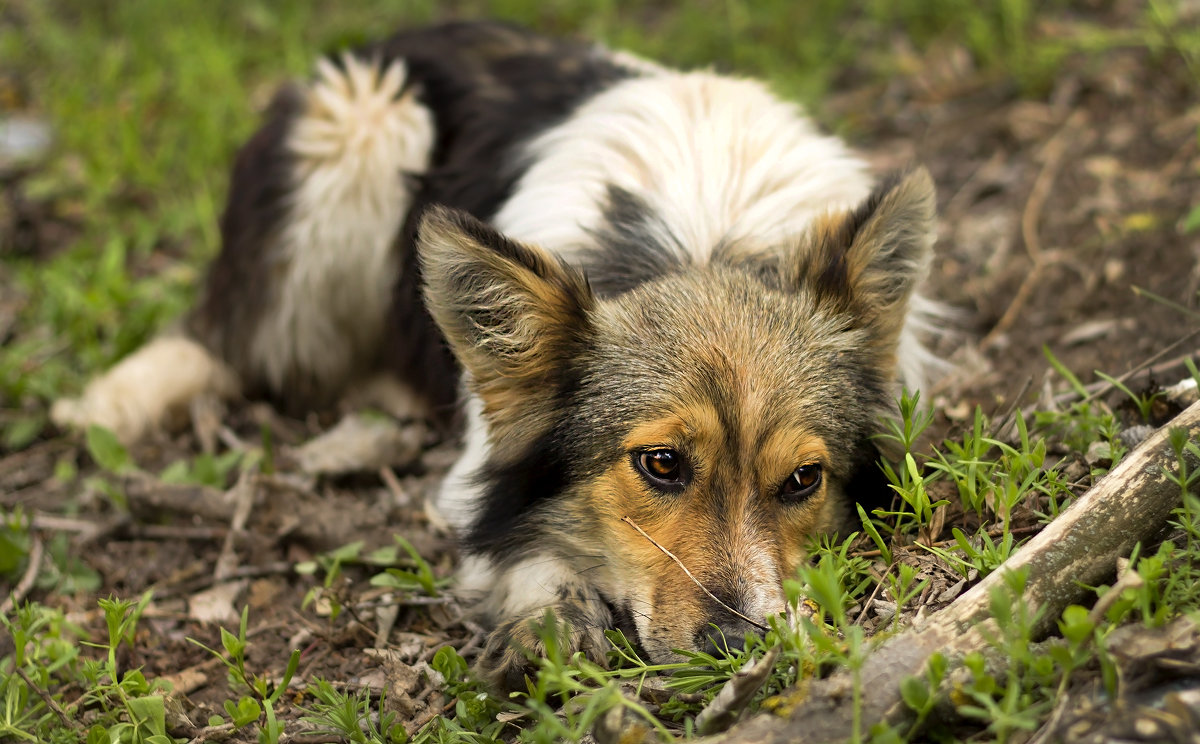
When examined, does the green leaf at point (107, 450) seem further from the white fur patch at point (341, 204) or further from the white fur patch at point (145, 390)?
the white fur patch at point (341, 204)

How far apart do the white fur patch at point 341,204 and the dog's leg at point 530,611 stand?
214 centimetres

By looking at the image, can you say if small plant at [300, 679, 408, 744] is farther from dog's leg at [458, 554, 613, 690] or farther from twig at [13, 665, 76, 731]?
twig at [13, 665, 76, 731]

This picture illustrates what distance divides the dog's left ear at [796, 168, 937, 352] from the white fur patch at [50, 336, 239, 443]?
3383mm

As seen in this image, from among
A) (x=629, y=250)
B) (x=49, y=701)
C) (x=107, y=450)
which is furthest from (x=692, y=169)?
(x=107, y=450)

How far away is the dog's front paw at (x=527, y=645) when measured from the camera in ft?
9.84

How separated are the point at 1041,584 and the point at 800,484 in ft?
2.71

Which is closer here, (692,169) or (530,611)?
(530,611)

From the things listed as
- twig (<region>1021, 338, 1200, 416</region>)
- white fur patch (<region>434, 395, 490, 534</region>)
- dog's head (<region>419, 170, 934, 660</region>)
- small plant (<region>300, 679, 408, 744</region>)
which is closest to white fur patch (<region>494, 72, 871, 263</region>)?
dog's head (<region>419, 170, 934, 660</region>)

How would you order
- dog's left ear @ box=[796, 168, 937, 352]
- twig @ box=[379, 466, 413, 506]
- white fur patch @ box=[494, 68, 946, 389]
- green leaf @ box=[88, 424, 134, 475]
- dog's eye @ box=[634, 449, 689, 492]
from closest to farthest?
dog's eye @ box=[634, 449, 689, 492], dog's left ear @ box=[796, 168, 937, 352], white fur patch @ box=[494, 68, 946, 389], twig @ box=[379, 466, 413, 506], green leaf @ box=[88, 424, 134, 475]

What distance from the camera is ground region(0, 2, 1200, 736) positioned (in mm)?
3701

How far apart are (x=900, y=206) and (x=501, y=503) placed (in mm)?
1631

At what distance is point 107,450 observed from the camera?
4668mm

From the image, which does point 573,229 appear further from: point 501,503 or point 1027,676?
point 1027,676

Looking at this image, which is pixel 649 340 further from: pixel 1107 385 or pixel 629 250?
pixel 1107 385
